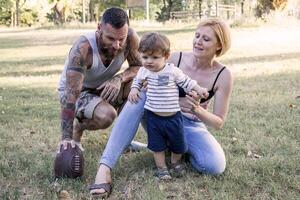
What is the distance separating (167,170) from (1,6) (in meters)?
47.5

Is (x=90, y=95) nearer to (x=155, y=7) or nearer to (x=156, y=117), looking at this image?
(x=156, y=117)

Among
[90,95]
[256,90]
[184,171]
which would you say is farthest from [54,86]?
[184,171]

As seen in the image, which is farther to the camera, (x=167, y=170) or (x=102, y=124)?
(x=102, y=124)

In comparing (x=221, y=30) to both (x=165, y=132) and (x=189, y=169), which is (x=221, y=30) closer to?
(x=165, y=132)

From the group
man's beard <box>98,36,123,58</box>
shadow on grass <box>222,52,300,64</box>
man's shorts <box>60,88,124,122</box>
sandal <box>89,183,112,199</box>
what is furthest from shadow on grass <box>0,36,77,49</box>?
sandal <box>89,183,112,199</box>

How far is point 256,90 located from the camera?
7.58 metres

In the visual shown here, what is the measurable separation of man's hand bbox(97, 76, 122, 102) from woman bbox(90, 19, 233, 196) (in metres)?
0.45

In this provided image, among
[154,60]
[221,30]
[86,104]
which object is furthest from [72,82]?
[221,30]

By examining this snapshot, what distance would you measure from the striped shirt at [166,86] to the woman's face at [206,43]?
0.31m

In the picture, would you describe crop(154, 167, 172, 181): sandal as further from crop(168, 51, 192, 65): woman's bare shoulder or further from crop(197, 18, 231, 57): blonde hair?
crop(197, 18, 231, 57): blonde hair

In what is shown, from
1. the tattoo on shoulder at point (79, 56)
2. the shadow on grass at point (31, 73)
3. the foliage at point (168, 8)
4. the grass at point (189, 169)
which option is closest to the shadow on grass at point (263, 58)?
the grass at point (189, 169)

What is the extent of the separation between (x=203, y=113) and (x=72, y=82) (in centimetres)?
104

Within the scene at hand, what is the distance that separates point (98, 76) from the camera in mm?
4359

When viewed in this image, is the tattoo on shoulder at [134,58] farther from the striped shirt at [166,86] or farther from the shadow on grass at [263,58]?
the shadow on grass at [263,58]
